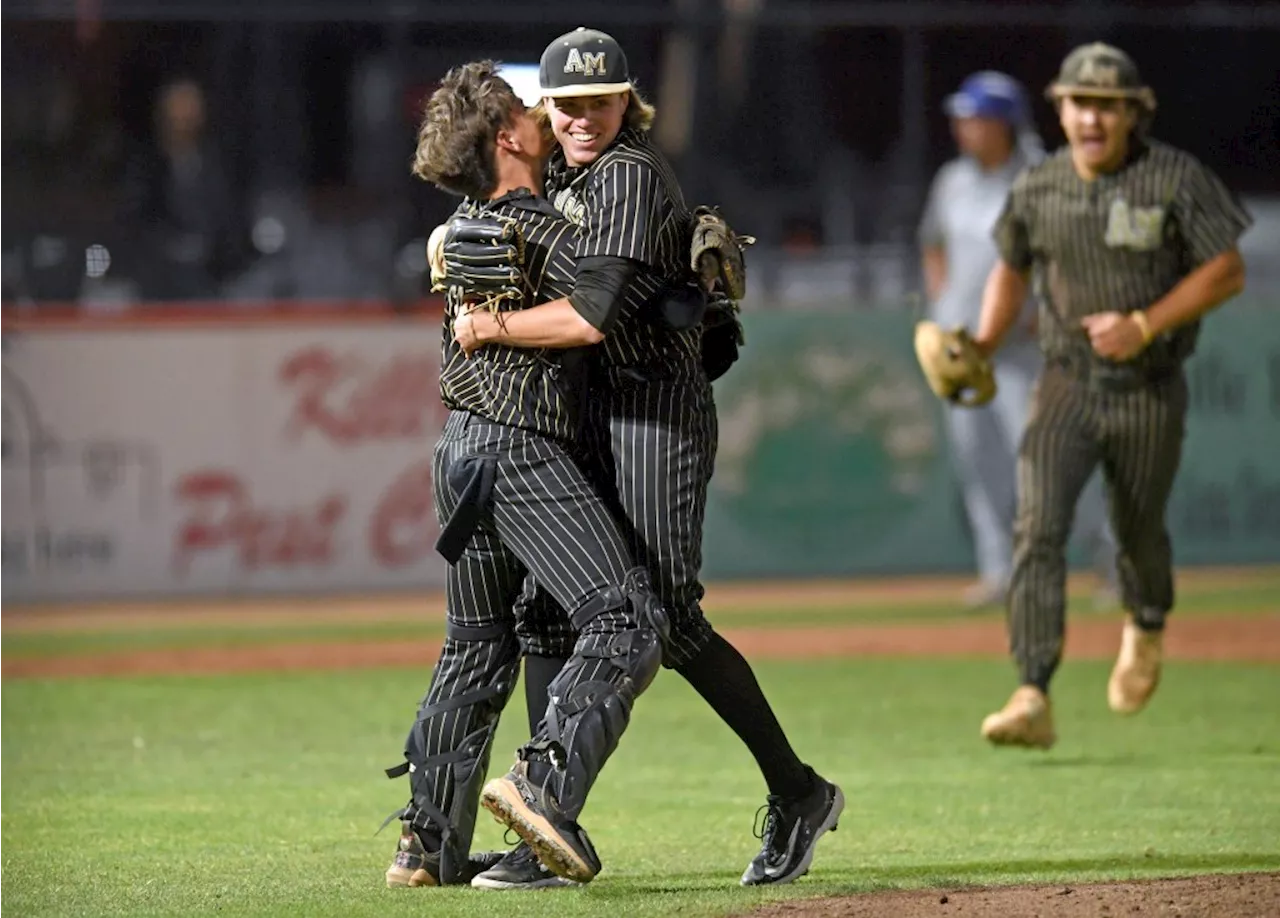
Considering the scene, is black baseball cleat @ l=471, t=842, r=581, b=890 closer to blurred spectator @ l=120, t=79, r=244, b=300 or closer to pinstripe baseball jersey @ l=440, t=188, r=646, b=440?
pinstripe baseball jersey @ l=440, t=188, r=646, b=440

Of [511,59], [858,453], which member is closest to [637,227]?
[858,453]

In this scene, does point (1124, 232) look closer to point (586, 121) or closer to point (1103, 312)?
point (1103, 312)

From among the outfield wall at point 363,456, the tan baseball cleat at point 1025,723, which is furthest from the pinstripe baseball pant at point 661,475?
the outfield wall at point 363,456

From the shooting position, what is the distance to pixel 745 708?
570 cm

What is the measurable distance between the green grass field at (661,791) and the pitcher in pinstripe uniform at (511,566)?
0.26 meters

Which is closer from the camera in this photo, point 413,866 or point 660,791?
point 413,866

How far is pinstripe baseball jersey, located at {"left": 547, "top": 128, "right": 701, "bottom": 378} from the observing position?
211 inches

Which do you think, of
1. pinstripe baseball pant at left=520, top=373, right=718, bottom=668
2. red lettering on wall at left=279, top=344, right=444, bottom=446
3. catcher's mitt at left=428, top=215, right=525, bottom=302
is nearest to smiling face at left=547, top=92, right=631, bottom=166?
catcher's mitt at left=428, top=215, right=525, bottom=302

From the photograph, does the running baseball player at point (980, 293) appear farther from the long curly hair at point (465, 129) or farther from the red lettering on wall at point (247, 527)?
the long curly hair at point (465, 129)

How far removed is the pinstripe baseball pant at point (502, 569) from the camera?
5.37 m

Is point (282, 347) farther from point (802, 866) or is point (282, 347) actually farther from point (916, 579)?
point (802, 866)

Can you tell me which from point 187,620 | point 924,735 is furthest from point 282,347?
point 924,735

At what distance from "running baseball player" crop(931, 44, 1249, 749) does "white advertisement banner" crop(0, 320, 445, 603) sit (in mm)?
6724

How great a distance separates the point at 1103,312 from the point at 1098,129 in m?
0.64
